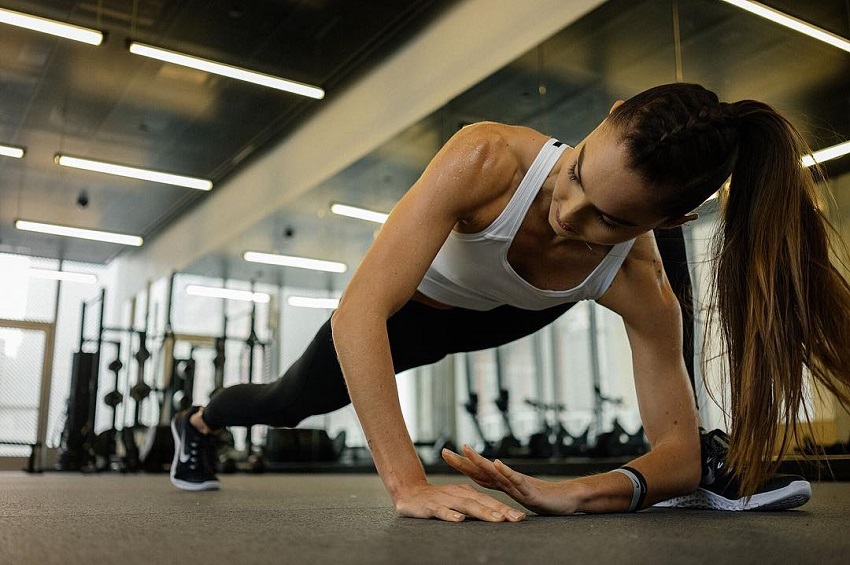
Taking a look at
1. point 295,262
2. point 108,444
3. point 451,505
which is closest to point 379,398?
point 451,505

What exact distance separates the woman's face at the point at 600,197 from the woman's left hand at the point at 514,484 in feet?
1.14

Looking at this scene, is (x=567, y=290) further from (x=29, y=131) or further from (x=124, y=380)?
(x=124, y=380)

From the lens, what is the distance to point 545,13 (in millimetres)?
4277

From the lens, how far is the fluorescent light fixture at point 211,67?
177 inches

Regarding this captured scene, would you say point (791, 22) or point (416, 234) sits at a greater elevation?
point (791, 22)

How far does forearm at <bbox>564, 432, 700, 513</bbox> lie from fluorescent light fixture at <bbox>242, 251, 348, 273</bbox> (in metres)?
6.02

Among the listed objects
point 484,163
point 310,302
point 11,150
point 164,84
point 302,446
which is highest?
point 164,84

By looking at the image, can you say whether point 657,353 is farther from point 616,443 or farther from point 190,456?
point 616,443

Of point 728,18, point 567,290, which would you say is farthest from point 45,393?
point 567,290

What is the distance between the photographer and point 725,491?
138 cm

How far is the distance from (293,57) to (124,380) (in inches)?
245

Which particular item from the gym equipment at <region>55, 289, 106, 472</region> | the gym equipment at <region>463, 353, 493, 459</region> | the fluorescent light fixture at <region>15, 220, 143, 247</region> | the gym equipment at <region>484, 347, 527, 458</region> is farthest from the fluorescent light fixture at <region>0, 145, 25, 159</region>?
the gym equipment at <region>484, 347, 527, 458</region>

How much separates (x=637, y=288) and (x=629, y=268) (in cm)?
4

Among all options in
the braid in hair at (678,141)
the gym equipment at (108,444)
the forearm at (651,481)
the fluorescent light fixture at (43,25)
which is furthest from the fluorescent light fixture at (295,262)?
the braid in hair at (678,141)
